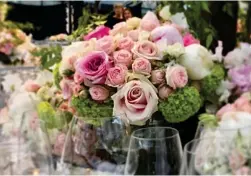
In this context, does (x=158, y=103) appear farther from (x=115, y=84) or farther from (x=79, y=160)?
(x=79, y=160)

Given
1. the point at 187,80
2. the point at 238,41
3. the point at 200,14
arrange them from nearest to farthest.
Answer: the point at 187,80 < the point at 200,14 < the point at 238,41

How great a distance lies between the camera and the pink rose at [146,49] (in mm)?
844

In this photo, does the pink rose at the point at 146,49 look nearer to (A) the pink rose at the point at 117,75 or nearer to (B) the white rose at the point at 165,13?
(A) the pink rose at the point at 117,75

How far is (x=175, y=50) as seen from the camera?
87 centimetres

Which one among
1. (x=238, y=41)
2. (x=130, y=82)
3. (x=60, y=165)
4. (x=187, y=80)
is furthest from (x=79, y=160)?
(x=238, y=41)

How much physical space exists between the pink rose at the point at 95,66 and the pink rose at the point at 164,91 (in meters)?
0.09

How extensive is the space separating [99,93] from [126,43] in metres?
0.10

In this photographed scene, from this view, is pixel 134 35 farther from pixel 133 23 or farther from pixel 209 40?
pixel 209 40

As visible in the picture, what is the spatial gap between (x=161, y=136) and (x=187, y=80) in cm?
25

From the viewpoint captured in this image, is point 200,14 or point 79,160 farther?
point 200,14

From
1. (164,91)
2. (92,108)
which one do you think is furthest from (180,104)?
(92,108)

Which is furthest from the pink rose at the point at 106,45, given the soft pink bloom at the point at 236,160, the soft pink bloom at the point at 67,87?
the soft pink bloom at the point at 236,160

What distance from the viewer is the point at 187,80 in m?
0.90

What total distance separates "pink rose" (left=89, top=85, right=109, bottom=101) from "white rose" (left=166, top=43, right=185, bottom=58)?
122 mm
